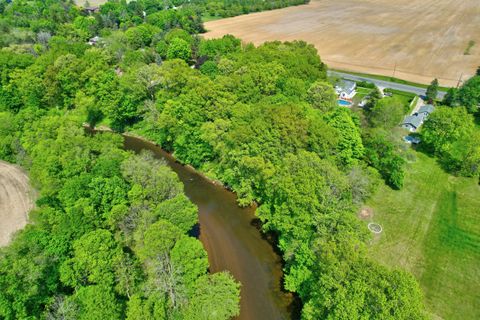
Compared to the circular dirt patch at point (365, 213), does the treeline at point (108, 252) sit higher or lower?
higher

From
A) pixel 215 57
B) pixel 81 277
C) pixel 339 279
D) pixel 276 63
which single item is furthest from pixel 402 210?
pixel 215 57

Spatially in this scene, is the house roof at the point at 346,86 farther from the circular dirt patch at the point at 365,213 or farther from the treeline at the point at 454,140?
the circular dirt patch at the point at 365,213

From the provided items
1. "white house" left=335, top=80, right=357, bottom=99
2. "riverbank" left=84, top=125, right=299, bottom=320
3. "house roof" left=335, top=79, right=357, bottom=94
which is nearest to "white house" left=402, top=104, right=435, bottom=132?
"white house" left=335, top=80, right=357, bottom=99

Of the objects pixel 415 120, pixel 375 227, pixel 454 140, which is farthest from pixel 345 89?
pixel 375 227

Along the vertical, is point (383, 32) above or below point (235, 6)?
below

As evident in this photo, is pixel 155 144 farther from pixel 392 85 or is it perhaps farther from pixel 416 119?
pixel 392 85

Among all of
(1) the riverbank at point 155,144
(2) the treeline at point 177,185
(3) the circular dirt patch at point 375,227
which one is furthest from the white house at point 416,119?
(1) the riverbank at point 155,144

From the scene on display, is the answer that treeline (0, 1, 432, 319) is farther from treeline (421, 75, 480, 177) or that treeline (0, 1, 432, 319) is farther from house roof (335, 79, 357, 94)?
house roof (335, 79, 357, 94)
